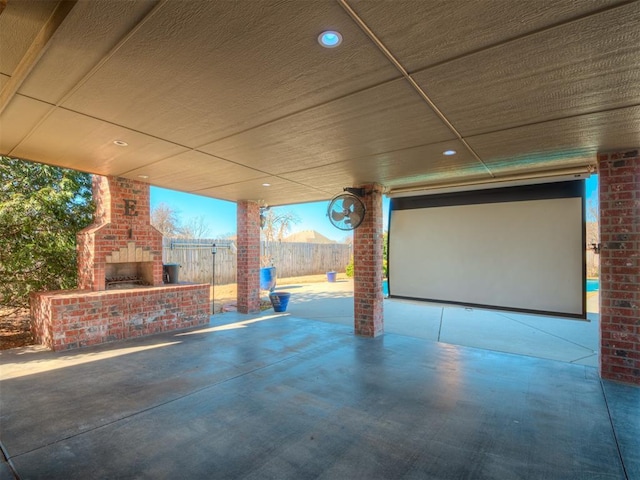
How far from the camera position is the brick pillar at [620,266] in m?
3.64

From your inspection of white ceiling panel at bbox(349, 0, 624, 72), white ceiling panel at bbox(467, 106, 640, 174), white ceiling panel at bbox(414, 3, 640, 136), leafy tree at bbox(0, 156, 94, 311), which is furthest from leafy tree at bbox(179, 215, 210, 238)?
white ceiling panel at bbox(349, 0, 624, 72)

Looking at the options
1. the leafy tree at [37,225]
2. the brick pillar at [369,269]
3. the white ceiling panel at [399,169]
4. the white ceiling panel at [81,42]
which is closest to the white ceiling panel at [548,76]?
the white ceiling panel at [399,169]

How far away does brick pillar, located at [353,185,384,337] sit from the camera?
5.55m

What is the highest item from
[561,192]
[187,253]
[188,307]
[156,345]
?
[561,192]

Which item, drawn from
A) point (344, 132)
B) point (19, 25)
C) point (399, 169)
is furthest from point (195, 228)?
point (19, 25)

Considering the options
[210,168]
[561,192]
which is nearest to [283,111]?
[210,168]

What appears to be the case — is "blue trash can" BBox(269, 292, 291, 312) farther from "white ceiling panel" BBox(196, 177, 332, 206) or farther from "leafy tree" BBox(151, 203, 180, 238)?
"leafy tree" BBox(151, 203, 180, 238)

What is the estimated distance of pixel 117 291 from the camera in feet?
17.0

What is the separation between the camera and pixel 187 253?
1176 centimetres

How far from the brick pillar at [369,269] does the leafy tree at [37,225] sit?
4.84 m

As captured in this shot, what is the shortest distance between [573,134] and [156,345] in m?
5.85

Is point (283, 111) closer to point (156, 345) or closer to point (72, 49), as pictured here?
point (72, 49)

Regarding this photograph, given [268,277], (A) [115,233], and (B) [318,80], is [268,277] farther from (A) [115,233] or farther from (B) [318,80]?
(B) [318,80]

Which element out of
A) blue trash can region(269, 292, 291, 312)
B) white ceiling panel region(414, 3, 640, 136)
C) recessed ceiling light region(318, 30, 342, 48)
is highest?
recessed ceiling light region(318, 30, 342, 48)
